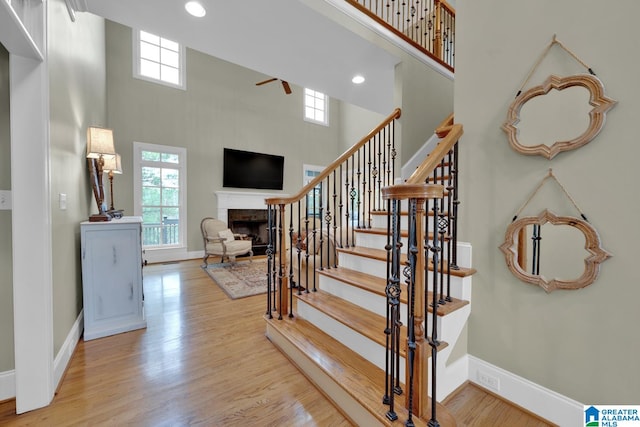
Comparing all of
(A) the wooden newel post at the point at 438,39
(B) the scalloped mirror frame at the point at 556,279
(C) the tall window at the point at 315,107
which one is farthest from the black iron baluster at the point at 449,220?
(C) the tall window at the point at 315,107

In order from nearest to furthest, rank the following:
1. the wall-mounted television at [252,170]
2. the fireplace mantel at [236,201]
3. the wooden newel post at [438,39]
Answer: the wooden newel post at [438,39] < the fireplace mantel at [236,201] < the wall-mounted television at [252,170]

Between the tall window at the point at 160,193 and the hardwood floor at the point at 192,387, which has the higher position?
the tall window at the point at 160,193

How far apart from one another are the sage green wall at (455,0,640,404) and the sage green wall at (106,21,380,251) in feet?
18.2

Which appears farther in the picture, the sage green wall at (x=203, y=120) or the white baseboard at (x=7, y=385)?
the sage green wall at (x=203, y=120)

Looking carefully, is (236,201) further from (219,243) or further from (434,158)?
(434,158)

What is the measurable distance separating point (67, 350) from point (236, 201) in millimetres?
4663

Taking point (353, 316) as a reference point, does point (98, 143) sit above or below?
above

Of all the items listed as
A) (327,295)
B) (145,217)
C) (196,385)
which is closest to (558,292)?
(327,295)

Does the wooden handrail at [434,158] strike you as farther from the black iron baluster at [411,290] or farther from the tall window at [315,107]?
the tall window at [315,107]

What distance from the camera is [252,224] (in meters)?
6.75

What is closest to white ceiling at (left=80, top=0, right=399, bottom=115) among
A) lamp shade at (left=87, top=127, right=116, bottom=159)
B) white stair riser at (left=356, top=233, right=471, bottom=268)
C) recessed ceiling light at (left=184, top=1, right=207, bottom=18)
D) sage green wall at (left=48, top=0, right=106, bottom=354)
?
recessed ceiling light at (left=184, top=1, right=207, bottom=18)

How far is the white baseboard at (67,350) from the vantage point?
173cm

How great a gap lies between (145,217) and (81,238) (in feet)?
Result: 11.6

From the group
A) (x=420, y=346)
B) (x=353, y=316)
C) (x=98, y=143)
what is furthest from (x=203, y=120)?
(x=420, y=346)
